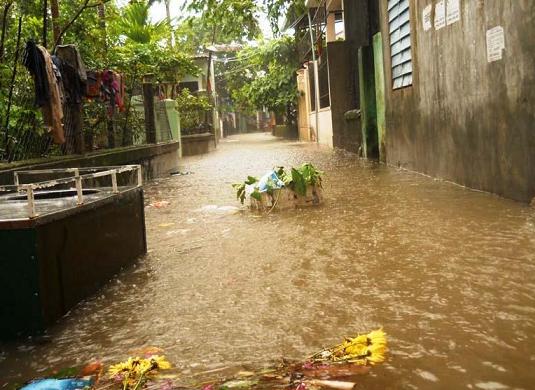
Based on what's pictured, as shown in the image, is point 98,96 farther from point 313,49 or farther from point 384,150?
point 313,49

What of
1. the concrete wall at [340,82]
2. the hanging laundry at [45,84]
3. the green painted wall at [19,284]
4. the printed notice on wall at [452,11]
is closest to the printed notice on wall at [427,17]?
the printed notice on wall at [452,11]

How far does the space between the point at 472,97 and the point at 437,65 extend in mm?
1355

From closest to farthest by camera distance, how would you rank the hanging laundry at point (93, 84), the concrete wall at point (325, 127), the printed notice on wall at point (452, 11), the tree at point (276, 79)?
the printed notice on wall at point (452, 11) → the hanging laundry at point (93, 84) → the concrete wall at point (325, 127) → the tree at point (276, 79)

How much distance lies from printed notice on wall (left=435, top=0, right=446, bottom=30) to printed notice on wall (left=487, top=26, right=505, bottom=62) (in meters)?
1.55

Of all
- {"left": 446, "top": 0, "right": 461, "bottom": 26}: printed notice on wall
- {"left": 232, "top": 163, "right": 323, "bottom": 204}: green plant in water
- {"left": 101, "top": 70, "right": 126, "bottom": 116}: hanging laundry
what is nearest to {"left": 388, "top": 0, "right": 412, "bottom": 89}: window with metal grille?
{"left": 446, "top": 0, "right": 461, "bottom": 26}: printed notice on wall

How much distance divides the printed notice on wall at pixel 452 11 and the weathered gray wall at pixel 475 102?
0.10 meters

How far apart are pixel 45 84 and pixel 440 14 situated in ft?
17.9

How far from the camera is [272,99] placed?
102 feet

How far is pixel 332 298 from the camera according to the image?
329cm

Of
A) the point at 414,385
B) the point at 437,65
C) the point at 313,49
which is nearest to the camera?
the point at 414,385

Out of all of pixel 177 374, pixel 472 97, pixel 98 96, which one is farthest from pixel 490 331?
pixel 98 96

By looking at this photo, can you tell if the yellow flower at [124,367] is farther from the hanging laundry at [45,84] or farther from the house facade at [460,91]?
the hanging laundry at [45,84]

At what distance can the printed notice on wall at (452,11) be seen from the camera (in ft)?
23.1

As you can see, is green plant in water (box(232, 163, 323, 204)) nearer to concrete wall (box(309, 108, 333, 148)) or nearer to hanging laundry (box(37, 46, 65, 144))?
hanging laundry (box(37, 46, 65, 144))
